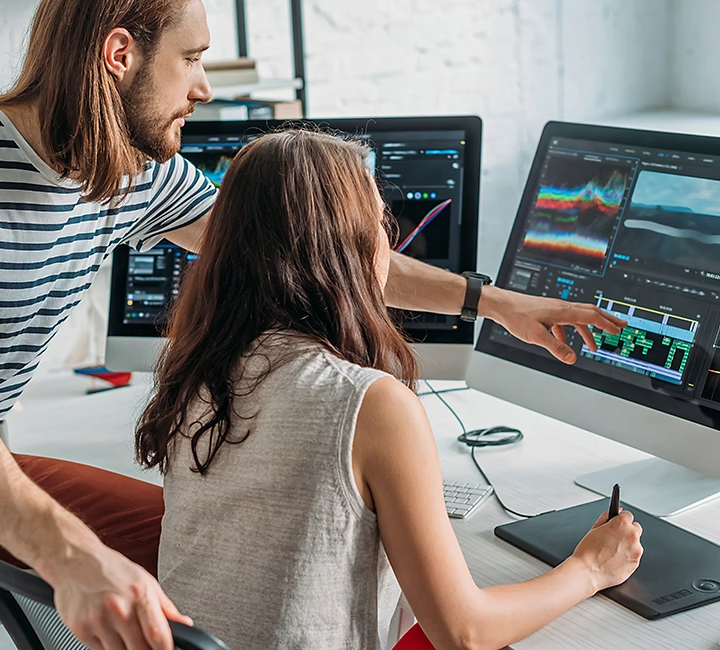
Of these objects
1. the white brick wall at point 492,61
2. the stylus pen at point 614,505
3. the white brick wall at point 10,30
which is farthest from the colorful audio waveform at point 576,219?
the white brick wall at point 492,61

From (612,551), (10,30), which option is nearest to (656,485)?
(612,551)

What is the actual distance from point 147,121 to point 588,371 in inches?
28.2

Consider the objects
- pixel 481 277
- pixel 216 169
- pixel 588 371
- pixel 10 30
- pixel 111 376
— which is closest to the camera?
pixel 588 371

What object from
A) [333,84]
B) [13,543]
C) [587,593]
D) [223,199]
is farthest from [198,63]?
[333,84]

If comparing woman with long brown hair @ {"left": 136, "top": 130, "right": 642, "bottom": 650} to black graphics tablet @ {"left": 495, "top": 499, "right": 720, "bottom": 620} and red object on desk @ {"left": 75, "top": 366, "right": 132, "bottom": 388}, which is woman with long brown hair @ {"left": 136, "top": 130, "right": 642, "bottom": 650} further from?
red object on desk @ {"left": 75, "top": 366, "right": 132, "bottom": 388}

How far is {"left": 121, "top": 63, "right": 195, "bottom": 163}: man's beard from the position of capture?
119cm

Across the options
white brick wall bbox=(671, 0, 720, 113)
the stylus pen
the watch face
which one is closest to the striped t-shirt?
the watch face

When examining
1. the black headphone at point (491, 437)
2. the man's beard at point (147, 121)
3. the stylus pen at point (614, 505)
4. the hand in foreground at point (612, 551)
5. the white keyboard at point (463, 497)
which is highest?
the man's beard at point (147, 121)

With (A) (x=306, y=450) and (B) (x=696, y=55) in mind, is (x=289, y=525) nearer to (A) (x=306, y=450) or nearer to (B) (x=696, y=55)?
(A) (x=306, y=450)

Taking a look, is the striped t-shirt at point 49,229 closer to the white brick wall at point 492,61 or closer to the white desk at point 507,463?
the white desk at point 507,463

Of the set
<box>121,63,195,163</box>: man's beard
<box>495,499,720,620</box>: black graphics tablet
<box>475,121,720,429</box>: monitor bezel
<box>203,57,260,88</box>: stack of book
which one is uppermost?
<box>203,57,260,88</box>: stack of book

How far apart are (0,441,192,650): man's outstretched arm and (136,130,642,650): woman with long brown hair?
0.19 m

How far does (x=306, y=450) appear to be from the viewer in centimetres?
82

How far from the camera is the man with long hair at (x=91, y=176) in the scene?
113 centimetres
